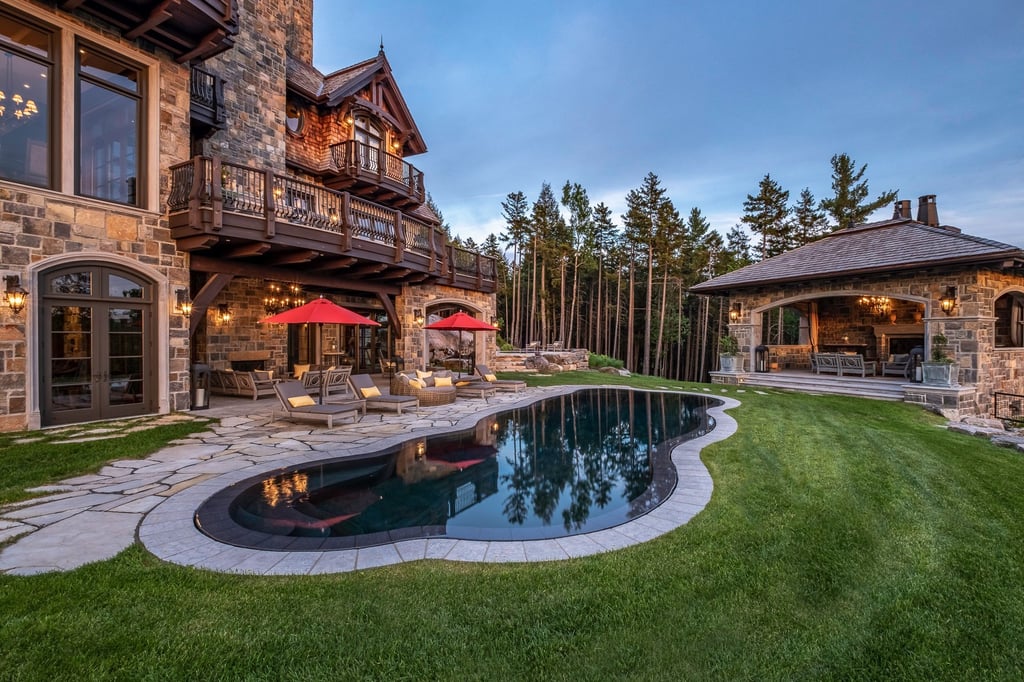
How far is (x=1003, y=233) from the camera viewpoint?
107 feet

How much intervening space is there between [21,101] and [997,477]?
15.4 meters

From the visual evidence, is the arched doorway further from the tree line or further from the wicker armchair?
the tree line

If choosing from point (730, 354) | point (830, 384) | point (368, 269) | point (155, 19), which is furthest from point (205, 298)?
point (830, 384)

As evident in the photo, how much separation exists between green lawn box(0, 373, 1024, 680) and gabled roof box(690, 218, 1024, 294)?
1044 centimetres

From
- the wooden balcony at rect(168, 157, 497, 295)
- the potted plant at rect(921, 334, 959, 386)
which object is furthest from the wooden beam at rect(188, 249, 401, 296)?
the potted plant at rect(921, 334, 959, 386)

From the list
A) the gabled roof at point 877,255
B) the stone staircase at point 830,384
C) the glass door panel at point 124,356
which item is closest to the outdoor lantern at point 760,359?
the stone staircase at point 830,384

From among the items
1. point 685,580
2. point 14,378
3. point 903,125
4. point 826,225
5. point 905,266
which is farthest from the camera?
point 826,225

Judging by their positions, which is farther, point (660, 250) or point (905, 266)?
point (660, 250)

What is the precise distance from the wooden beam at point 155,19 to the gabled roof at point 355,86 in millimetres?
5240

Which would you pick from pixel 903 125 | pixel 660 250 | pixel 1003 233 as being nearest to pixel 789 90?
pixel 903 125

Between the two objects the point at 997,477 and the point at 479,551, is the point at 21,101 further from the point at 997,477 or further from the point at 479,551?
the point at 997,477

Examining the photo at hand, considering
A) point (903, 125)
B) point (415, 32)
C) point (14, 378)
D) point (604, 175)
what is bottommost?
point (14, 378)

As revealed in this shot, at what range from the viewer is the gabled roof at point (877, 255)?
10.9m

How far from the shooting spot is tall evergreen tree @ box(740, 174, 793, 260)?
26953mm
